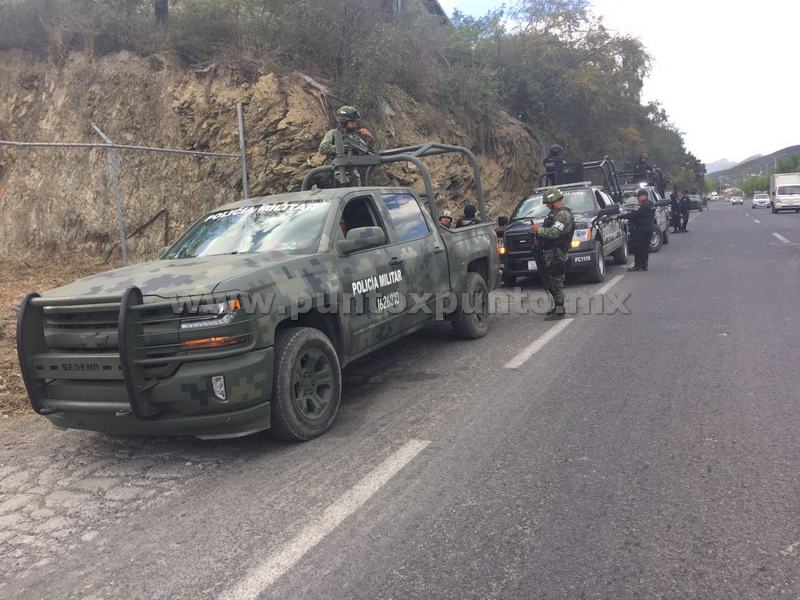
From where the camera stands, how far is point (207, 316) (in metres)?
3.86

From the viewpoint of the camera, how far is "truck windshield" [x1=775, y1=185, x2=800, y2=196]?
39.2m

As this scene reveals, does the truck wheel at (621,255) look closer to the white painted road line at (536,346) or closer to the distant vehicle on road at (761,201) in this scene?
the white painted road line at (536,346)

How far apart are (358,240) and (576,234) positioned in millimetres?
7136

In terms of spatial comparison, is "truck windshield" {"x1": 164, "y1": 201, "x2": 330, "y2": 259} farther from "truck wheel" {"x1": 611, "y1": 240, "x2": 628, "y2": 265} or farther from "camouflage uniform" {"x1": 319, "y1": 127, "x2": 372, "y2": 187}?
"truck wheel" {"x1": 611, "y1": 240, "x2": 628, "y2": 265}

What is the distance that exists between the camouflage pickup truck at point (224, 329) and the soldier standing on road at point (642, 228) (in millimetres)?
8828

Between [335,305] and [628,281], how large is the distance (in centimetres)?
855

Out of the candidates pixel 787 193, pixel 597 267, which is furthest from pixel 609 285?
pixel 787 193

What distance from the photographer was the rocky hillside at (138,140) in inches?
489

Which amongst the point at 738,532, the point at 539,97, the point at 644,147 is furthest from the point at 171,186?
the point at 644,147

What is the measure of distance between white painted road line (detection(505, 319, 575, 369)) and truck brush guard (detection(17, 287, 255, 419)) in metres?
3.10

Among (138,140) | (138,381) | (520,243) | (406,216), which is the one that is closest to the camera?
(138,381)

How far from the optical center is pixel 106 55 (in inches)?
539

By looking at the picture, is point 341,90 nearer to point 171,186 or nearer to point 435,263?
point 171,186

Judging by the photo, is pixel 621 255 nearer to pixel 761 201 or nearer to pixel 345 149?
pixel 345 149
